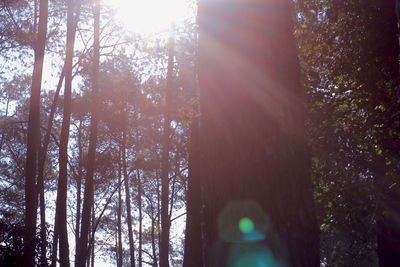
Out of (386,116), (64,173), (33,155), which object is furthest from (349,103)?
(64,173)

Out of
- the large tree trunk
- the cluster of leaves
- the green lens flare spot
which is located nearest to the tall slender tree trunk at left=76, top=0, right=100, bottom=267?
the cluster of leaves

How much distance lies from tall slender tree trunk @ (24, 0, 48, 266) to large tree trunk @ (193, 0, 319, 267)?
11431mm

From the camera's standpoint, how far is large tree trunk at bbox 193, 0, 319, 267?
2709mm

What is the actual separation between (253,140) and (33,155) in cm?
1428

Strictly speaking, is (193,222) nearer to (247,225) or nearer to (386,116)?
(386,116)

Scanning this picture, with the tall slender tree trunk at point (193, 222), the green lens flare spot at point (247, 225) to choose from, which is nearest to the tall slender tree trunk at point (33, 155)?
the tall slender tree trunk at point (193, 222)

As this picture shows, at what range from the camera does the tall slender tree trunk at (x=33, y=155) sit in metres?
12.8

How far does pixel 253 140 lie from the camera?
2834 millimetres

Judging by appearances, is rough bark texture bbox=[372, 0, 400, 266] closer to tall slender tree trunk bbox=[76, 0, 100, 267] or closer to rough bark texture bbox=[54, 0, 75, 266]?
tall slender tree trunk bbox=[76, 0, 100, 267]

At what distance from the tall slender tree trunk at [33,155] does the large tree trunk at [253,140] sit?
11.4m

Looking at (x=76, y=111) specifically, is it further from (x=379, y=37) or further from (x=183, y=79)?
(x=379, y=37)

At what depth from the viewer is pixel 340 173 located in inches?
360

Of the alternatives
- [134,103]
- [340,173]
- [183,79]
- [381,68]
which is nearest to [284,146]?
[340,173]

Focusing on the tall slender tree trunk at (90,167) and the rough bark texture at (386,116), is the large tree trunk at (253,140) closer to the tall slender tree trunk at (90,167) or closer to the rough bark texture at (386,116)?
the rough bark texture at (386,116)
